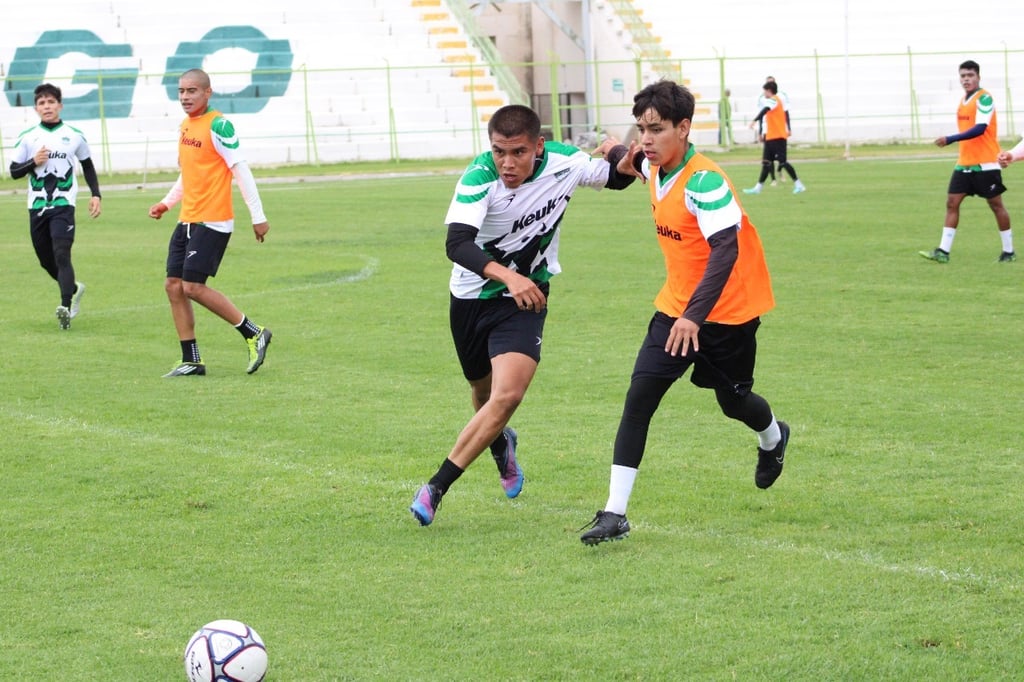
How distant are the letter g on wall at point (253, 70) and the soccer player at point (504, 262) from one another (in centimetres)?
3402

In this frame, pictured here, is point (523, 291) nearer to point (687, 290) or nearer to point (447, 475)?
point (687, 290)

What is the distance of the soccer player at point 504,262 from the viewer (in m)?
6.10

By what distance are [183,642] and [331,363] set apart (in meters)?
5.76

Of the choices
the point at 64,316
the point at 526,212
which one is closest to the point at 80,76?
the point at 64,316

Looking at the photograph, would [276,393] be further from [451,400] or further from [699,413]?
[699,413]

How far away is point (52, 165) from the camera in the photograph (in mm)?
12484

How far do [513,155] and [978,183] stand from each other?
33.8ft

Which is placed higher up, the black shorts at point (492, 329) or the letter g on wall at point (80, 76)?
the letter g on wall at point (80, 76)

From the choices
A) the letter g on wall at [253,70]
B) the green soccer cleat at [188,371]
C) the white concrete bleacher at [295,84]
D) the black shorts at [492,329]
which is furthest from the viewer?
the letter g on wall at [253,70]

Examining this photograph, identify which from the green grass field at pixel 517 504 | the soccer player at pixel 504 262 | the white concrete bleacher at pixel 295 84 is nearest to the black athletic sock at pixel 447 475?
the soccer player at pixel 504 262

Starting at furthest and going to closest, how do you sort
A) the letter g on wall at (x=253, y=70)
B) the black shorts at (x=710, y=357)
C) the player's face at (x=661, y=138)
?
the letter g on wall at (x=253, y=70) → the black shorts at (x=710, y=357) → the player's face at (x=661, y=138)

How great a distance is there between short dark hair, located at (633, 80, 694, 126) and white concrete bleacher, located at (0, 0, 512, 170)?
33.9m

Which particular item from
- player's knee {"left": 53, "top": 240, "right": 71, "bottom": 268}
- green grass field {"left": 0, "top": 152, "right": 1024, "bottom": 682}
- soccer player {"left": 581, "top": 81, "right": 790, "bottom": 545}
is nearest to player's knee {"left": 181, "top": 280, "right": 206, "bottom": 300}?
green grass field {"left": 0, "top": 152, "right": 1024, "bottom": 682}

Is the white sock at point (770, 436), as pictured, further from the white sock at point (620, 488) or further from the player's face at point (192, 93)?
the player's face at point (192, 93)
